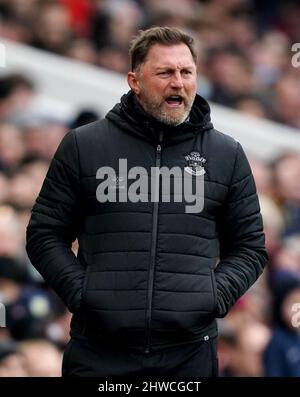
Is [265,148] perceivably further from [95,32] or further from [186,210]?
[186,210]

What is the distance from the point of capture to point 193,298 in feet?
12.7

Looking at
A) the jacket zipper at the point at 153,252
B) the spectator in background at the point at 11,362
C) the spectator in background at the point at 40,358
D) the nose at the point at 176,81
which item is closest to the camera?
the jacket zipper at the point at 153,252

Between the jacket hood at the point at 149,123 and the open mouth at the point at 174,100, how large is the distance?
0.08m

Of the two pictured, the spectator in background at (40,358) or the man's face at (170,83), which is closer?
the man's face at (170,83)

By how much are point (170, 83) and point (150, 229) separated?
1.55ft

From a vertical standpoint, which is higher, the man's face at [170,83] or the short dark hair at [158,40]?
the short dark hair at [158,40]

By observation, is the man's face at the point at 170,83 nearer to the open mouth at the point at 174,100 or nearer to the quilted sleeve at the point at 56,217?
the open mouth at the point at 174,100

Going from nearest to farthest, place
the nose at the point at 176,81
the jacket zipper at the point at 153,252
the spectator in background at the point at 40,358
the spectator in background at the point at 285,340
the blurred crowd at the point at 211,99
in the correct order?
the jacket zipper at the point at 153,252 < the nose at the point at 176,81 < the spectator in background at the point at 40,358 < the blurred crowd at the point at 211,99 < the spectator in background at the point at 285,340

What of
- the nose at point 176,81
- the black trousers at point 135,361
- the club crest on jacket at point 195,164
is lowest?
the black trousers at point 135,361

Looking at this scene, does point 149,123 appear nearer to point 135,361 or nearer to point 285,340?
point 135,361

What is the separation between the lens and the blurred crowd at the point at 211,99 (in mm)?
5926

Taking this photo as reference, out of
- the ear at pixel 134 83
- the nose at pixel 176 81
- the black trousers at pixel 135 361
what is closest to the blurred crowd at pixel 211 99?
the black trousers at pixel 135 361

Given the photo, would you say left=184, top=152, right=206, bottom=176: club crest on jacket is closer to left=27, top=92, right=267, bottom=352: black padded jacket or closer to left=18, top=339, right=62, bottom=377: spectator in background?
left=27, top=92, right=267, bottom=352: black padded jacket
